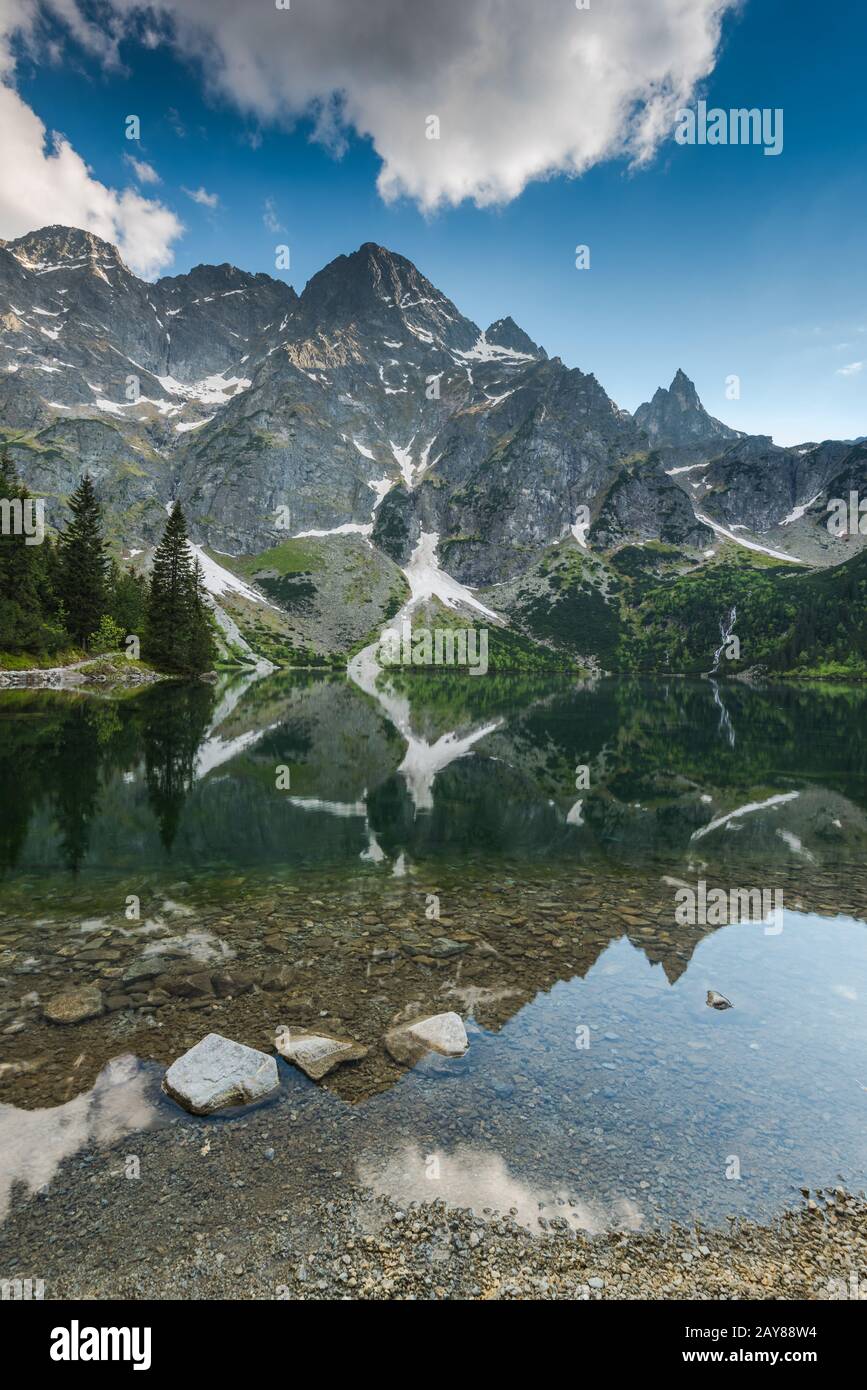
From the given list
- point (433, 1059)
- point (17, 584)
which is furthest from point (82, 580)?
point (433, 1059)

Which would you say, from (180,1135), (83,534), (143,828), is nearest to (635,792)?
(143,828)

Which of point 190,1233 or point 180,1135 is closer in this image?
point 190,1233

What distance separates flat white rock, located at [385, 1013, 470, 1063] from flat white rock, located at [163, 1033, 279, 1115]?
2.47 meters

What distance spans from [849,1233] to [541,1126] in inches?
170

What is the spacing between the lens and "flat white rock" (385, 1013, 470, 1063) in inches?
466

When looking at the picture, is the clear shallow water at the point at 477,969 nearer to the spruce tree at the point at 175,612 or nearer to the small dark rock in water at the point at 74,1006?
the small dark rock in water at the point at 74,1006

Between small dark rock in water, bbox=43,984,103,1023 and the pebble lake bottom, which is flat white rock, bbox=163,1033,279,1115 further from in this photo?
small dark rock in water, bbox=43,984,103,1023

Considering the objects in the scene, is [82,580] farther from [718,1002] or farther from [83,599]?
[718,1002]

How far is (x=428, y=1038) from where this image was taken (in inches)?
478

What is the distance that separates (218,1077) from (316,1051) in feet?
6.17

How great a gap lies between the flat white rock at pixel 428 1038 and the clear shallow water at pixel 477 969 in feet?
1.31

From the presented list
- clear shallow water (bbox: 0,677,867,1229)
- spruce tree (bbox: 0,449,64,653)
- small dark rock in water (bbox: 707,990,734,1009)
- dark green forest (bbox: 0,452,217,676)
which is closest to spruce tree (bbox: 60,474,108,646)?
dark green forest (bbox: 0,452,217,676)
